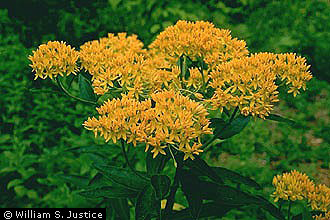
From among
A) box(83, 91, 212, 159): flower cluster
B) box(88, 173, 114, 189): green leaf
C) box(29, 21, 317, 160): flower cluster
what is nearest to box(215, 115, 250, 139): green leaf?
box(29, 21, 317, 160): flower cluster

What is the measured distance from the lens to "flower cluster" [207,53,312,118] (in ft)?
4.90

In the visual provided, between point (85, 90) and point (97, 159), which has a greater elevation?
point (85, 90)

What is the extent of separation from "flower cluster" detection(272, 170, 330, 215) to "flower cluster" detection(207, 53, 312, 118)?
0.43 metres

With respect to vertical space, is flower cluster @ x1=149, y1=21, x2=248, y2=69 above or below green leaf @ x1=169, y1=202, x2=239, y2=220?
above

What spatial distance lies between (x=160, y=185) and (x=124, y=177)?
18 centimetres

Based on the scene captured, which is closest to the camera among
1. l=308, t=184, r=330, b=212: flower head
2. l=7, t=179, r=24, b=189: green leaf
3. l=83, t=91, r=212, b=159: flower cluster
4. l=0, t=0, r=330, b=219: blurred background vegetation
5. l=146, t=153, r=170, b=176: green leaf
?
l=83, t=91, r=212, b=159: flower cluster

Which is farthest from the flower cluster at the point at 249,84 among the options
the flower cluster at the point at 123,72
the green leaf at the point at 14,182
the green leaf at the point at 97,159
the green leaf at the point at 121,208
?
→ the green leaf at the point at 14,182

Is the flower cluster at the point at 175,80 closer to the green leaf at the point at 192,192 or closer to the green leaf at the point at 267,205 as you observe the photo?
the green leaf at the point at 192,192

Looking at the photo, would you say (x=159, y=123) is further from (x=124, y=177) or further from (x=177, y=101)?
(x=124, y=177)

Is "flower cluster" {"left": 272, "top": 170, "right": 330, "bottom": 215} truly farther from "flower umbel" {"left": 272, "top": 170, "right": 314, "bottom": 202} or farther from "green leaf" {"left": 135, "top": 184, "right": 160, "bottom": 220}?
"green leaf" {"left": 135, "top": 184, "right": 160, "bottom": 220}

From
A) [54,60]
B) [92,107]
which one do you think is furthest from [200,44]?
[92,107]

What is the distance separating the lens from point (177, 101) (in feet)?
4.81

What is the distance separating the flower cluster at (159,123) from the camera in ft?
4.56

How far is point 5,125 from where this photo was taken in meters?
3.35
